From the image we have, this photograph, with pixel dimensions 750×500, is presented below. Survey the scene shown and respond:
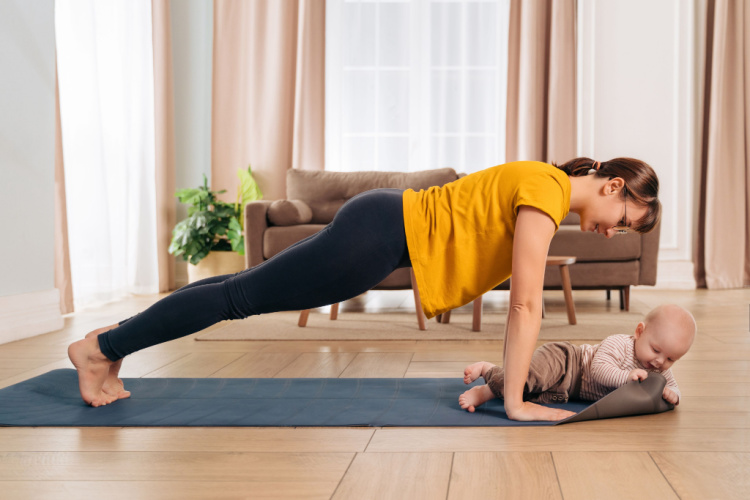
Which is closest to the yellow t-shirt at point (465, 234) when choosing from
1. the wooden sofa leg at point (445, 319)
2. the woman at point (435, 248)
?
the woman at point (435, 248)

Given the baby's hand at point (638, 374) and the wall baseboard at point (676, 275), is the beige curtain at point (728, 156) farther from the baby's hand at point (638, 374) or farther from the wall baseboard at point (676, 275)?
the baby's hand at point (638, 374)

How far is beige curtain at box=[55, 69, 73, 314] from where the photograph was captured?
3645mm

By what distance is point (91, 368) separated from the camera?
Result: 5.26 feet

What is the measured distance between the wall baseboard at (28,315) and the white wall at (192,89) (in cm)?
224

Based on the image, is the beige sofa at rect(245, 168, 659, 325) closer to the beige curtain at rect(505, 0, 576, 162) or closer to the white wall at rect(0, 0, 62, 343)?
the white wall at rect(0, 0, 62, 343)

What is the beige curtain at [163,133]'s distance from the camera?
191 inches

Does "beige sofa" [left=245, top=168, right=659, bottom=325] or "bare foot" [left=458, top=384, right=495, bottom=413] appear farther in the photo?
"beige sofa" [left=245, top=168, right=659, bottom=325]

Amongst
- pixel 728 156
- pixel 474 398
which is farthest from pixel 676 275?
pixel 474 398

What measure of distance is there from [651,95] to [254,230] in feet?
10.0

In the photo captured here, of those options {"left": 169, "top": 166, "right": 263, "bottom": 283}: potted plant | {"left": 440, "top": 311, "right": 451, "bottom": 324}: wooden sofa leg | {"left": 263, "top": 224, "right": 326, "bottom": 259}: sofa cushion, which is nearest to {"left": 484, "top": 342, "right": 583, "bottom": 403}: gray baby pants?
{"left": 440, "top": 311, "right": 451, "bottom": 324}: wooden sofa leg

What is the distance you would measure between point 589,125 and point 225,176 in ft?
8.84

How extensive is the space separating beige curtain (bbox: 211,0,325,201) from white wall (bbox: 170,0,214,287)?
0.14 m

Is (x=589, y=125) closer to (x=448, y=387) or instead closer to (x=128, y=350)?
(x=448, y=387)

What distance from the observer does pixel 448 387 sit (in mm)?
1809
